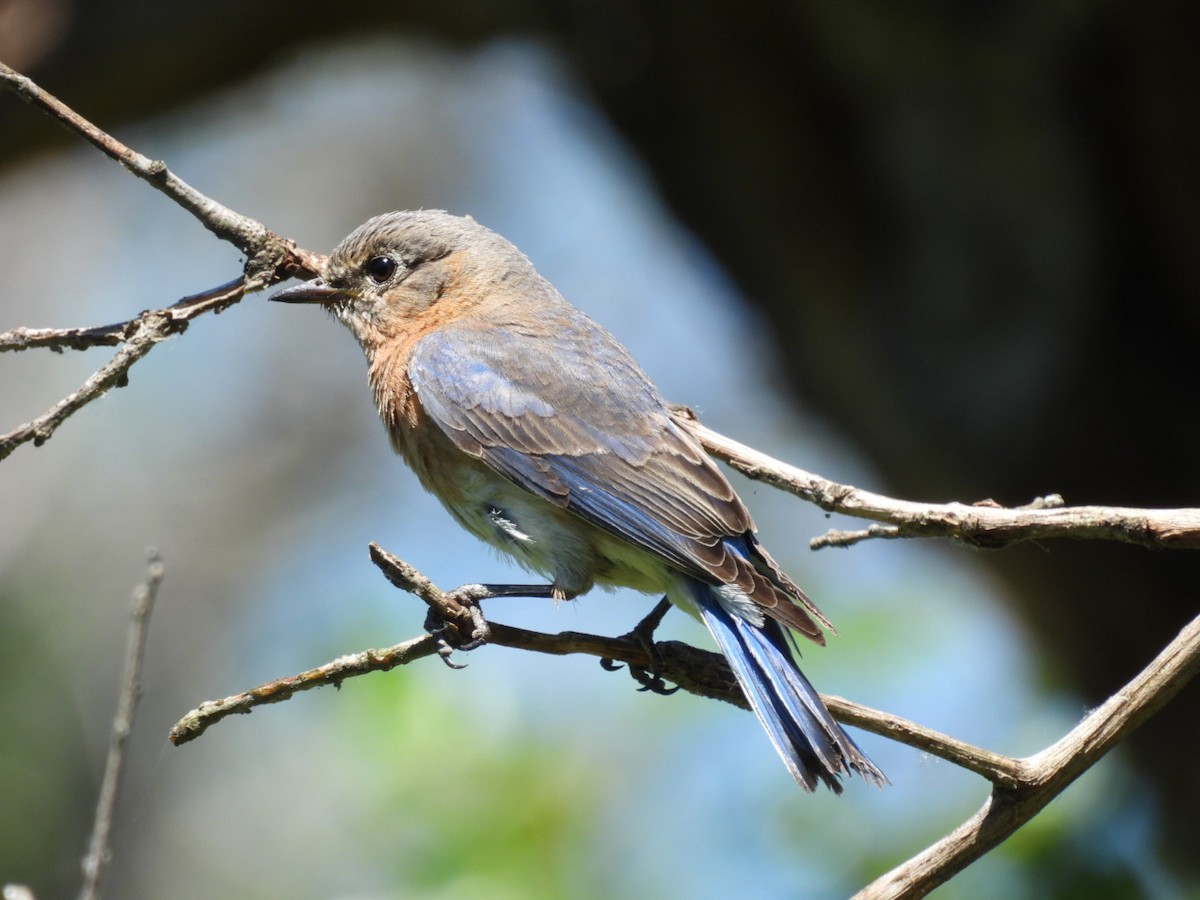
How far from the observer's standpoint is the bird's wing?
12.0 ft

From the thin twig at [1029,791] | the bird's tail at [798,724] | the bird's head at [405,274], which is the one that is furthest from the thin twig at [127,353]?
the thin twig at [1029,791]

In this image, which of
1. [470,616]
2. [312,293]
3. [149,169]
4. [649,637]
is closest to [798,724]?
[649,637]

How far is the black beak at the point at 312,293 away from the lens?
4.39 meters

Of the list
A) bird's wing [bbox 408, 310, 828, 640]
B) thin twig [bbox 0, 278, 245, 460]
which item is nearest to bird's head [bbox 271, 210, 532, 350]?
bird's wing [bbox 408, 310, 828, 640]

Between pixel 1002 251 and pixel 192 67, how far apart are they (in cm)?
352

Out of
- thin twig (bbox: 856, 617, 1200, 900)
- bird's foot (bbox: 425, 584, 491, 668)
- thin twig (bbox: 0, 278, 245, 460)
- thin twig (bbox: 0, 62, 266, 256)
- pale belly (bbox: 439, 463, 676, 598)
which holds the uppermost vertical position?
thin twig (bbox: 0, 62, 266, 256)

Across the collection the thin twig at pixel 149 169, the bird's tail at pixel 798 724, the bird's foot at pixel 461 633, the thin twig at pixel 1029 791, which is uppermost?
the thin twig at pixel 149 169

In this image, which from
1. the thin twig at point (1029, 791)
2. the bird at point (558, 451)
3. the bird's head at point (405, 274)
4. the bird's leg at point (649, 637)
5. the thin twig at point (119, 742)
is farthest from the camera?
the bird's head at point (405, 274)

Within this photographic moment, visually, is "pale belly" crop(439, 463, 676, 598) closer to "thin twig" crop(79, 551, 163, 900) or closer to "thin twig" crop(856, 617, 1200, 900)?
"thin twig" crop(79, 551, 163, 900)

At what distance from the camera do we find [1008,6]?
5.05 m

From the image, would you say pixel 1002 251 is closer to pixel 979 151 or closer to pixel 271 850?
pixel 979 151

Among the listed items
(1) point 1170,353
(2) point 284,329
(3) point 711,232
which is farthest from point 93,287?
(1) point 1170,353

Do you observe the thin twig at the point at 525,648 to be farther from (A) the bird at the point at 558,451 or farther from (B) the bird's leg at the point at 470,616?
(A) the bird at the point at 558,451

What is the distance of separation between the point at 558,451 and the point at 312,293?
1.12m
